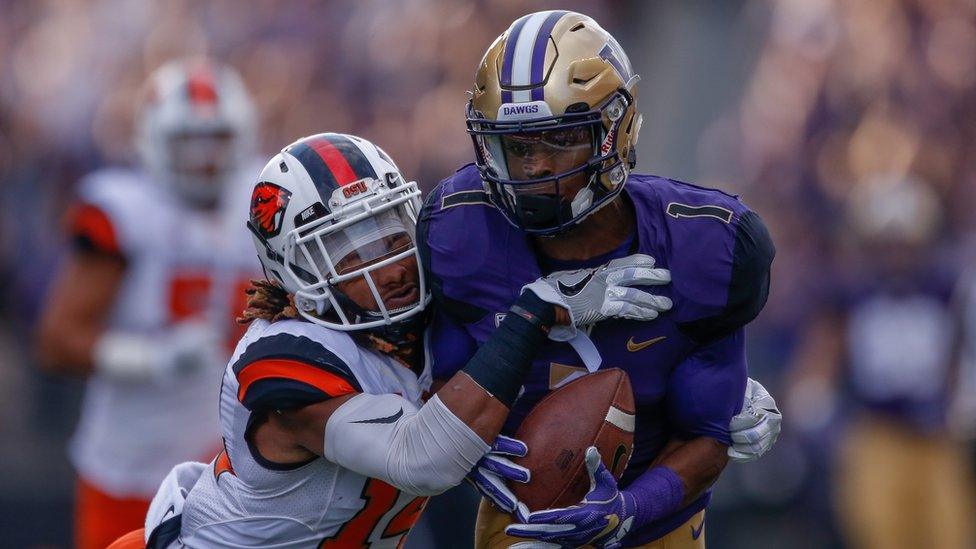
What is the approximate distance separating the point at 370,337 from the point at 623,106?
2.52 feet

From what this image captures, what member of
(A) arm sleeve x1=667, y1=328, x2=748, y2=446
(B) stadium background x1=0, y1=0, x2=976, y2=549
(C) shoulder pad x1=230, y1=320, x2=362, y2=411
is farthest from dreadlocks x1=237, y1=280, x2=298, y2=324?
(B) stadium background x1=0, y1=0, x2=976, y2=549

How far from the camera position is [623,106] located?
327 cm

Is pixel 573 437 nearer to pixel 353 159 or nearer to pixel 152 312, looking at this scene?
pixel 353 159

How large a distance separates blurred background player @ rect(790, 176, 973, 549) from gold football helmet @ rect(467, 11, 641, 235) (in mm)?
4238

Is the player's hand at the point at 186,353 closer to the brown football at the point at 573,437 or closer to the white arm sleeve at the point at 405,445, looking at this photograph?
the white arm sleeve at the point at 405,445

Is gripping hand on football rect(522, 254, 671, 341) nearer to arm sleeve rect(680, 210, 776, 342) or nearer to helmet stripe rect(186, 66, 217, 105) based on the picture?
arm sleeve rect(680, 210, 776, 342)

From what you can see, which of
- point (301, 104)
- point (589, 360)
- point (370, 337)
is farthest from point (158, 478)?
point (301, 104)

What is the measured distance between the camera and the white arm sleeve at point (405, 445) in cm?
312

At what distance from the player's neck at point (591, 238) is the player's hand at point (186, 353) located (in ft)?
7.98

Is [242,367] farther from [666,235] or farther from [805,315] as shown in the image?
[805,315]

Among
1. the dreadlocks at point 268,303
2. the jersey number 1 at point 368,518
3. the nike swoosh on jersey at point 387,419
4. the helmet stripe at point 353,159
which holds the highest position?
the helmet stripe at point 353,159

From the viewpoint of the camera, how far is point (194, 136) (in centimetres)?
572

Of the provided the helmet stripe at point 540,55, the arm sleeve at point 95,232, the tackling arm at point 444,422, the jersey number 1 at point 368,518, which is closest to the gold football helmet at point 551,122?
the helmet stripe at point 540,55

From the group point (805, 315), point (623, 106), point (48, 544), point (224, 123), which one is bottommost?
point (48, 544)
